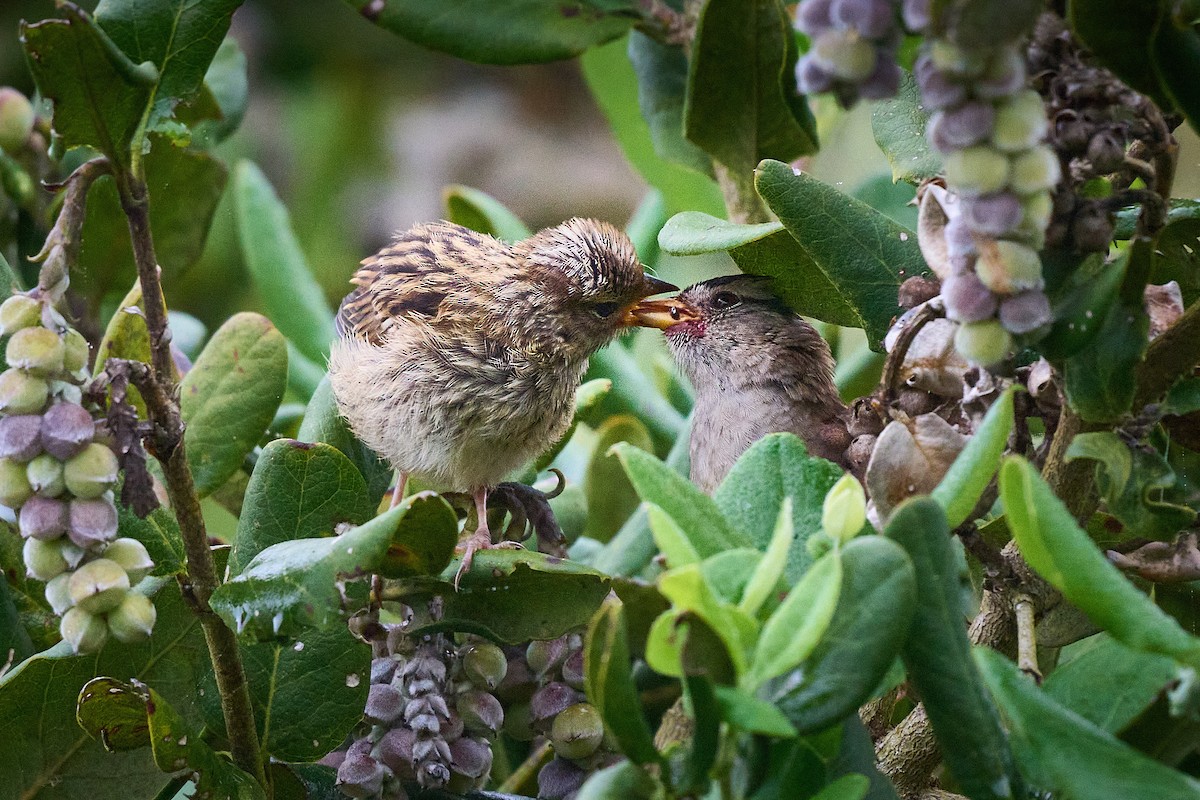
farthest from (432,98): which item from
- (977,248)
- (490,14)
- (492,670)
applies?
(977,248)

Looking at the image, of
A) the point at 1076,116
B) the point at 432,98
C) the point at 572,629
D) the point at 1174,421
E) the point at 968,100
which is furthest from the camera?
the point at 432,98

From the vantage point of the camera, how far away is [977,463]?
75 centimetres

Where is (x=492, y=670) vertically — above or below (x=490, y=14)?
below

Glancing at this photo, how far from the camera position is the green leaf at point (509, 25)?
53.4 inches

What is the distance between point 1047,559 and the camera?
697 millimetres

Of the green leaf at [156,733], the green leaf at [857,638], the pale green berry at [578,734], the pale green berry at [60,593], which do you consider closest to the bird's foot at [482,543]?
the pale green berry at [578,734]

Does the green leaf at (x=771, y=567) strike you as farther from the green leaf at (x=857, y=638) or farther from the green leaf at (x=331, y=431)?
the green leaf at (x=331, y=431)

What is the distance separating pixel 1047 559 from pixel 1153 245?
216 millimetres

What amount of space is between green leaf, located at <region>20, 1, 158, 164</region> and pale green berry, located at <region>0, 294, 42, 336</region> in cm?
13

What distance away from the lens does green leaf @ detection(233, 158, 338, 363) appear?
1966 mm

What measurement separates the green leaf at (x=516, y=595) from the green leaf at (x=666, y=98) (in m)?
0.67

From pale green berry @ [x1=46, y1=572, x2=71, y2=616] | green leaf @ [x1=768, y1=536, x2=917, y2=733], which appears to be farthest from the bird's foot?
green leaf @ [x1=768, y1=536, x2=917, y2=733]

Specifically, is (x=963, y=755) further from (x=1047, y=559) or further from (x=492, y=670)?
(x=492, y=670)

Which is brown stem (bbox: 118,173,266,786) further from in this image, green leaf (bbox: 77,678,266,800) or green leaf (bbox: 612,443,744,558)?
green leaf (bbox: 612,443,744,558)
